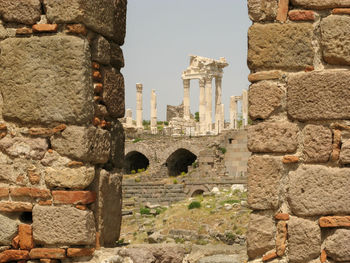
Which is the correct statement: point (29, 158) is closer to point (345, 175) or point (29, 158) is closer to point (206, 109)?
point (345, 175)

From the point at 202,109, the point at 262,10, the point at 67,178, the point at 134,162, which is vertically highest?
the point at 202,109

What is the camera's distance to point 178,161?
3734 centimetres

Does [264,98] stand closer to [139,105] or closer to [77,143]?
[77,143]

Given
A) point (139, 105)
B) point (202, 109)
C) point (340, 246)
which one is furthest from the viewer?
point (139, 105)

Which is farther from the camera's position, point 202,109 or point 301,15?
point 202,109

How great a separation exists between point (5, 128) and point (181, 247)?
67.1 inches

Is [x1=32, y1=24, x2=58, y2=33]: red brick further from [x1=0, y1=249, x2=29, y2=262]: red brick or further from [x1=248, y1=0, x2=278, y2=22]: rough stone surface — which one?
[x1=0, y1=249, x2=29, y2=262]: red brick

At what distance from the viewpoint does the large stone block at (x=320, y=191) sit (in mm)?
3482

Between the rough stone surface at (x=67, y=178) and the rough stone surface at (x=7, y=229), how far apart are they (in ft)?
1.40

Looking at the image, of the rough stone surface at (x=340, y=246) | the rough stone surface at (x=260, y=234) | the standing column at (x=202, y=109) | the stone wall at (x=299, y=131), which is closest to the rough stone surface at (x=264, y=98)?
the stone wall at (x=299, y=131)

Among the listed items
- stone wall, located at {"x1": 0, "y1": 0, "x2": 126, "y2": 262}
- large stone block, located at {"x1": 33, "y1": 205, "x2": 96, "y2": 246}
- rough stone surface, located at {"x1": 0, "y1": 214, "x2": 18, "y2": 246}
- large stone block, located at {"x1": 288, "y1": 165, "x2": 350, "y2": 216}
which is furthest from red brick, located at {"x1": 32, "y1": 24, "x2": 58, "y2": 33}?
large stone block, located at {"x1": 288, "y1": 165, "x2": 350, "y2": 216}

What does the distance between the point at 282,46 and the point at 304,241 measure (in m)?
1.34

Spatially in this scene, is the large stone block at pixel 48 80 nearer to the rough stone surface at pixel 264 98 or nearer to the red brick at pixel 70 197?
the red brick at pixel 70 197

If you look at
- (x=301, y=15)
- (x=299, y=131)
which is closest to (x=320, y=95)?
(x=299, y=131)
